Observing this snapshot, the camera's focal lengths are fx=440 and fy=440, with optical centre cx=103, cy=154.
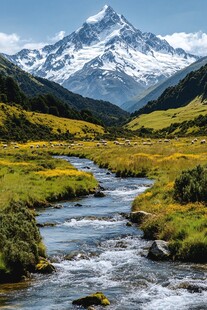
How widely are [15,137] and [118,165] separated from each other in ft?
273

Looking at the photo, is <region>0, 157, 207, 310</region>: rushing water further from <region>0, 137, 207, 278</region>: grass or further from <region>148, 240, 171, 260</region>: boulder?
<region>0, 137, 207, 278</region>: grass

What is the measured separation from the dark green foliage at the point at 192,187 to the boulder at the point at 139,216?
3017mm

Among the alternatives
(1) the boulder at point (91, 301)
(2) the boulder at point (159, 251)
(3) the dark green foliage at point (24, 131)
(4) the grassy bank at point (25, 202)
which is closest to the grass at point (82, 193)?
(4) the grassy bank at point (25, 202)

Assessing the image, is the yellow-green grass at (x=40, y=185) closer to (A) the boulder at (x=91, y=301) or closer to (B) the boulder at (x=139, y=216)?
(B) the boulder at (x=139, y=216)

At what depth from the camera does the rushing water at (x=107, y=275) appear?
53.5 feet

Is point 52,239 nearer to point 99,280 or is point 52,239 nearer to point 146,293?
point 99,280

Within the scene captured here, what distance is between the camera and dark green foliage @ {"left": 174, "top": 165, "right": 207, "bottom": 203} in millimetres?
30172

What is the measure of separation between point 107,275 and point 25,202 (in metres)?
18.0

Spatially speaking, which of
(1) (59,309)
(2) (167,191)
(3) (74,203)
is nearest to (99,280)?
(1) (59,309)

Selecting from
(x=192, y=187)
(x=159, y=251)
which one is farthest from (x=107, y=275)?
(x=192, y=187)

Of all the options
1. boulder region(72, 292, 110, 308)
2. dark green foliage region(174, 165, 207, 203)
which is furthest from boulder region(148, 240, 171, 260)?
dark green foliage region(174, 165, 207, 203)

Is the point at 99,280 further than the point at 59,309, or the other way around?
the point at 99,280

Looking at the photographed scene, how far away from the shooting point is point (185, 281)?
18250 millimetres

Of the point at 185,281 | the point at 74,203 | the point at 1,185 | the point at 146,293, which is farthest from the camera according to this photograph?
the point at 1,185
